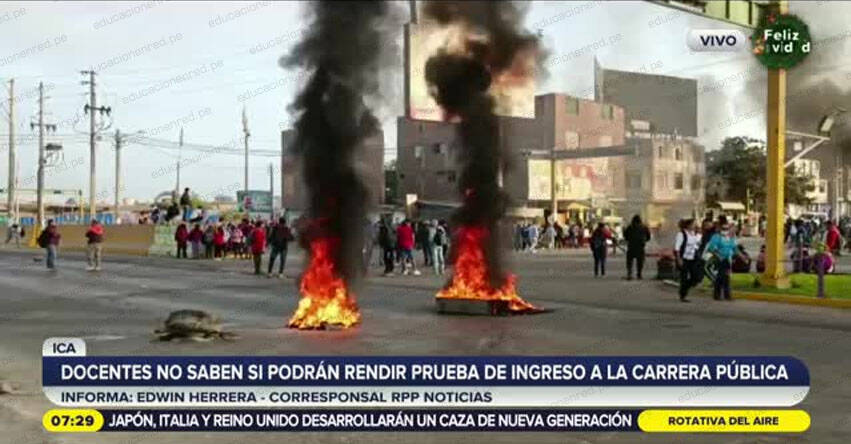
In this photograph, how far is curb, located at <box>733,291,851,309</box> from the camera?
14905 millimetres

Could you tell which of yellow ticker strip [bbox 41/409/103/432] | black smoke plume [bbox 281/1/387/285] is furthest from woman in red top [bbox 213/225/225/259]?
yellow ticker strip [bbox 41/409/103/432]

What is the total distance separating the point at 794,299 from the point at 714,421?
11.0 metres

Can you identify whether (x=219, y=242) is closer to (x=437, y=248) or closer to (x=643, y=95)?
(x=437, y=248)

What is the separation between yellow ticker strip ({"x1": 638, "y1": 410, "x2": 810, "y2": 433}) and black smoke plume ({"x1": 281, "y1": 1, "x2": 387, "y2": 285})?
6.07 metres

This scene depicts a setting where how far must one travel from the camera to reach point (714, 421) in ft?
18.9

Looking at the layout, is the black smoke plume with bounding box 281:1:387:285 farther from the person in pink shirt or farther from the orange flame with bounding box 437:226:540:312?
the person in pink shirt

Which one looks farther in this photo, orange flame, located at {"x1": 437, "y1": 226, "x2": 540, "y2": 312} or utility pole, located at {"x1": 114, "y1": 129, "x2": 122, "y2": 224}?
utility pole, located at {"x1": 114, "y1": 129, "x2": 122, "y2": 224}

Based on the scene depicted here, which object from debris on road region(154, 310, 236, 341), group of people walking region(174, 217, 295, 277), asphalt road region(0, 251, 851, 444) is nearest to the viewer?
asphalt road region(0, 251, 851, 444)

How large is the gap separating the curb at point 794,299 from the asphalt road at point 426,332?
0.38 meters

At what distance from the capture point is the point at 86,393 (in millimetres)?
5625

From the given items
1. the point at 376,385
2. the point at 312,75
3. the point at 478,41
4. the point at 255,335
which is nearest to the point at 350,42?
the point at 312,75

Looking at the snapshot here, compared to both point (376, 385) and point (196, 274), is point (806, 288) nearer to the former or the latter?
point (376, 385)

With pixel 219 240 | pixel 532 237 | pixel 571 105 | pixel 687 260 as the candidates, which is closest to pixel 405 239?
pixel 687 260

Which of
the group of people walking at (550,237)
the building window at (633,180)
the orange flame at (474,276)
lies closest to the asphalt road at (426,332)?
the orange flame at (474,276)
